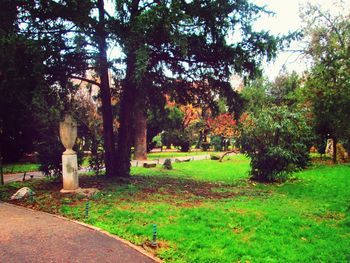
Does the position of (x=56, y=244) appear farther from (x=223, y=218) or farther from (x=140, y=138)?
(x=140, y=138)

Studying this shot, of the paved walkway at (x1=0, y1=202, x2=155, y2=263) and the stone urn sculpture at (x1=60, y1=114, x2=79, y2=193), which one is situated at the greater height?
the stone urn sculpture at (x1=60, y1=114, x2=79, y2=193)

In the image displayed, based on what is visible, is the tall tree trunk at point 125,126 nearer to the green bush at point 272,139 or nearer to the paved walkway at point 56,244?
the green bush at point 272,139

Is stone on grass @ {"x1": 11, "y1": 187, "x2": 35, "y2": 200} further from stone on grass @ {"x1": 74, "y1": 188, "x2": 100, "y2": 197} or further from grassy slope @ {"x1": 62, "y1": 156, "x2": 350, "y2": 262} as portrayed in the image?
grassy slope @ {"x1": 62, "y1": 156, "x2": 350, "y2": 262}

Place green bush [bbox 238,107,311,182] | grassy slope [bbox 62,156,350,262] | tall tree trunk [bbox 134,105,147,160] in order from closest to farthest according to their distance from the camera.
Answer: grassy slope [bbox 62,156,350,262]
green bush [bbox 238,107,311,182]
tall tree trunk [bbox 134,105,147,160]

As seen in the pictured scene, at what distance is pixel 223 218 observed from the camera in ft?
24.9

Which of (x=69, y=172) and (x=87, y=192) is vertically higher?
(x=69, y=172)

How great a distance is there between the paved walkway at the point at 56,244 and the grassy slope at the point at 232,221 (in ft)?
1.48

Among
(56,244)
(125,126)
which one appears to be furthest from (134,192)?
(56,244)

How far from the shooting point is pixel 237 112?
14594mm

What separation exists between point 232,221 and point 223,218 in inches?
11.3

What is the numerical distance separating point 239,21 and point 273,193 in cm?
650

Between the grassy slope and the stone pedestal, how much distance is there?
3.79ft

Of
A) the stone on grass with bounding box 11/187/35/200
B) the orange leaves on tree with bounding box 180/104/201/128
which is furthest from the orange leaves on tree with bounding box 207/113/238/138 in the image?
the stone on grass with bounding box 11/187/35/200

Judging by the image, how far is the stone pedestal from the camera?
10.3 metres
